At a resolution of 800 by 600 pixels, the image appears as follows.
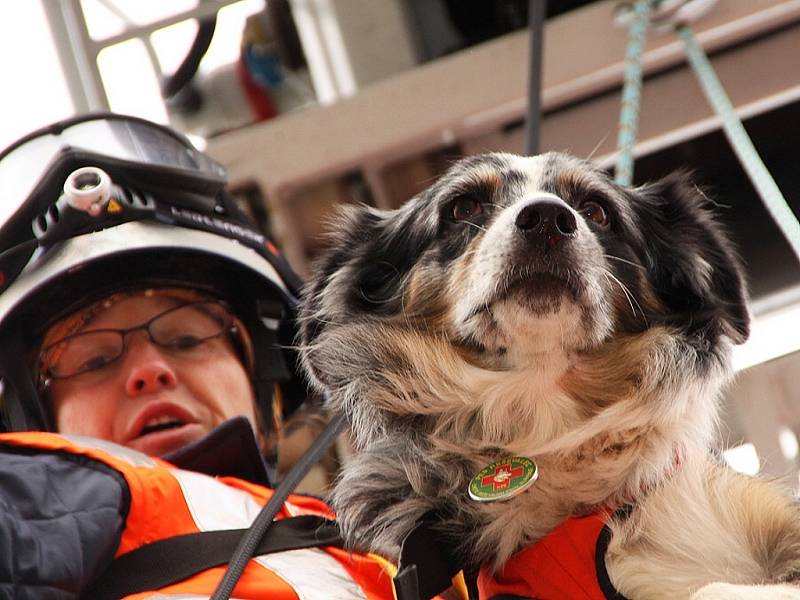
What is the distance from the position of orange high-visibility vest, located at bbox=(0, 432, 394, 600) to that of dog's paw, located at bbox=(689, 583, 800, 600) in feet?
1.68

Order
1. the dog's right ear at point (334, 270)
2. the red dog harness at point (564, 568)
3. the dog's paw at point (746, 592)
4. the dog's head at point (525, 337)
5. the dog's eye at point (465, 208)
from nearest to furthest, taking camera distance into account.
A: the dog's paw at point (746, 592)
the red dog harness at point (564, 568)
the dog's head at point (525, 337)
the dog's eye at point (465, 208)
the dog's right ear at point (334, 270)

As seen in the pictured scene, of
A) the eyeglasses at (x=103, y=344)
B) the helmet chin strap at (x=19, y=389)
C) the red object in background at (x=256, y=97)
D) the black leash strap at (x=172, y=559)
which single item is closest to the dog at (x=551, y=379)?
the black leash strap at (x=172, y=559)

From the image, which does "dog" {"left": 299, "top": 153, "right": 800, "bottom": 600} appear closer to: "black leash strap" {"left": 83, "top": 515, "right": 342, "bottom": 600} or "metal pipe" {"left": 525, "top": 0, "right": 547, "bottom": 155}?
"black leash strap" {"left": 83, "top": 515, "right": 342, "bottom": 600}

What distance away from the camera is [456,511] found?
158cm

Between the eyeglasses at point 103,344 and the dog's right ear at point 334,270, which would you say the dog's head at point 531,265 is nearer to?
the dog's right ear at point 334,270

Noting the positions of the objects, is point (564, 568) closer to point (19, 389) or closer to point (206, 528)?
point (206, 528)

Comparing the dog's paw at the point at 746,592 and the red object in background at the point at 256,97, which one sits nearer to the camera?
the dog's paw at the point at 746,592

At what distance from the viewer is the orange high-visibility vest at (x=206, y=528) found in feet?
4.62

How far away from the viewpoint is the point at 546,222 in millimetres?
1593

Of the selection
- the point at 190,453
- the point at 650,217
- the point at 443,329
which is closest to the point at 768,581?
the point at 443,329

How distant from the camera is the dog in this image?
1.44 m

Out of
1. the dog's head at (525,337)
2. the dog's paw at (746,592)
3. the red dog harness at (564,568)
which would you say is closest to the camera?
the dog's paw at (746,592)

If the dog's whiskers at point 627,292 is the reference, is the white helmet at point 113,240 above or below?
above

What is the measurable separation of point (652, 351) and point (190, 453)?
2.73 feet
